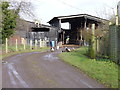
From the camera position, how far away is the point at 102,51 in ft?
60.2

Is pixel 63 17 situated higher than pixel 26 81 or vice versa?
pixel 63 17

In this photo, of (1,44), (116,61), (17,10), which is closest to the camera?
(116,61)

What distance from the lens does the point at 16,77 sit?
9570 millimetres

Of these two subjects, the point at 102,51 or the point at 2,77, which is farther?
the point at 102,51

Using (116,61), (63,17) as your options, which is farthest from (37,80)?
(63,17)

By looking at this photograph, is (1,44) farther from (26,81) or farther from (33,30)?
(33,30)

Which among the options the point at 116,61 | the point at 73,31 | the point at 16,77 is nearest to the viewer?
the point at 16,77

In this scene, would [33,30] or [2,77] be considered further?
[33,30]

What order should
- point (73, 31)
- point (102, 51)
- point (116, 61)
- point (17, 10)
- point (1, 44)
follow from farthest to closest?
point (73, 31), point (17, 10), point (1, 44), point (102, 51), point (116, 61)

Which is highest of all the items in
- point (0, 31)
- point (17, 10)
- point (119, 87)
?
point (17, 10)

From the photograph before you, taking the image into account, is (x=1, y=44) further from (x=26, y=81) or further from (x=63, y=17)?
(x=63, y=17)

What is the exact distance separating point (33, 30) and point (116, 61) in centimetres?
4479

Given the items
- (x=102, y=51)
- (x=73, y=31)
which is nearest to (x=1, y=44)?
(x=102, y=51)

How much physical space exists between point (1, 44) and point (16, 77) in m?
20.2
